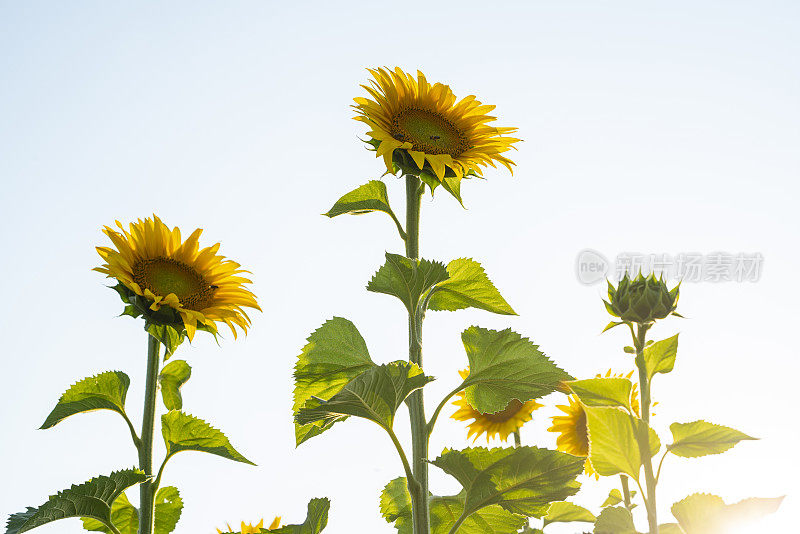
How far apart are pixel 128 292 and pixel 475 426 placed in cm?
147

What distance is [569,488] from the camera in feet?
3.62

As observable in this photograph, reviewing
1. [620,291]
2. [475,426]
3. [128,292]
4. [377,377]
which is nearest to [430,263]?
[377,377]

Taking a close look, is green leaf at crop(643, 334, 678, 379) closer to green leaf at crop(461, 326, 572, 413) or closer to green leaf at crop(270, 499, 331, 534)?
→ green leaf at crop(461, 326, 572, 413)

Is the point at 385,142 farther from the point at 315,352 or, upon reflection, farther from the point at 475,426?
the point at 475,426

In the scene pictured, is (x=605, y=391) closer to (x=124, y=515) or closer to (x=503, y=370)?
(x=503, y=370)

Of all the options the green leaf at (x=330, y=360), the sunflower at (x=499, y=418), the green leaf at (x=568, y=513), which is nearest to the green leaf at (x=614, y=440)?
the green leaf at (x=330, y=360)

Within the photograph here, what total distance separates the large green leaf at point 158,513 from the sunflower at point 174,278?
366mm

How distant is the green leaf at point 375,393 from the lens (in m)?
1.04

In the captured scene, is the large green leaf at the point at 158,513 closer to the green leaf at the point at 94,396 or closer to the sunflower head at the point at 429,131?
the green leaf at the point at 94,396

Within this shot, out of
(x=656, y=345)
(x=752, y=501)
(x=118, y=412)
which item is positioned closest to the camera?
(x=752, y=501)

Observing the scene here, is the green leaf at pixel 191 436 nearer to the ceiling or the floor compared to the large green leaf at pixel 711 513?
nearer to the ceiling

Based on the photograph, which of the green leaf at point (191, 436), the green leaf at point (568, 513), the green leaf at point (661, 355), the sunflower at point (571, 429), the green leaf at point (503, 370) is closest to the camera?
the green leaf at point (661, 355)

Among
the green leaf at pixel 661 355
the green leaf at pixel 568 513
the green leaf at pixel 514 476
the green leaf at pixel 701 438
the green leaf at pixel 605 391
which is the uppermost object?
the green leaf at pixel 661 355

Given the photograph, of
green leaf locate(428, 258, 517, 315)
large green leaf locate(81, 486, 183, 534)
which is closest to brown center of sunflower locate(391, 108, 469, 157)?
green leaf locate(428, 258, 517, 315)
